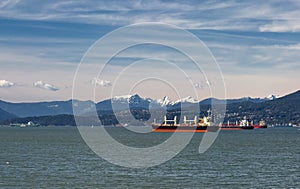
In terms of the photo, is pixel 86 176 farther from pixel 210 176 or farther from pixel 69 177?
→ pixel 210 176

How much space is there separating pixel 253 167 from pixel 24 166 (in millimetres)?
32065

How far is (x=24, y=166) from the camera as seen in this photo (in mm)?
78062

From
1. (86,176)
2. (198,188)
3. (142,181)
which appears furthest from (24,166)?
(198,188)

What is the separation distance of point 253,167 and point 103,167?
68.2 ft

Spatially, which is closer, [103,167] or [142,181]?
[142,181]

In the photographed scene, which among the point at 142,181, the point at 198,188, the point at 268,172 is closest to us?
the point at 198,188

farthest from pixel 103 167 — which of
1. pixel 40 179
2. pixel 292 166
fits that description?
pixel 292 166

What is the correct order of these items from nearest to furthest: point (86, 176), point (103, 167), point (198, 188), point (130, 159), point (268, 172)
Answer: point (198, 188)
point (86, 176)
point (268, 172)
point (103, 167)
point (130, 159)

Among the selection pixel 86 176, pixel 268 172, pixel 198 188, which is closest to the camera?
pixel 198 188

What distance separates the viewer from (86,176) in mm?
65062

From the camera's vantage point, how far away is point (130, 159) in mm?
89188

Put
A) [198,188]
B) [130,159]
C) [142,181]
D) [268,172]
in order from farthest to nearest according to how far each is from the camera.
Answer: [130,159] → [268,172] → [142,181] → [198,188]

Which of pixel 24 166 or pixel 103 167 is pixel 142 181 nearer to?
pixel 103 167

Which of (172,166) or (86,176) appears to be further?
(172,166)
